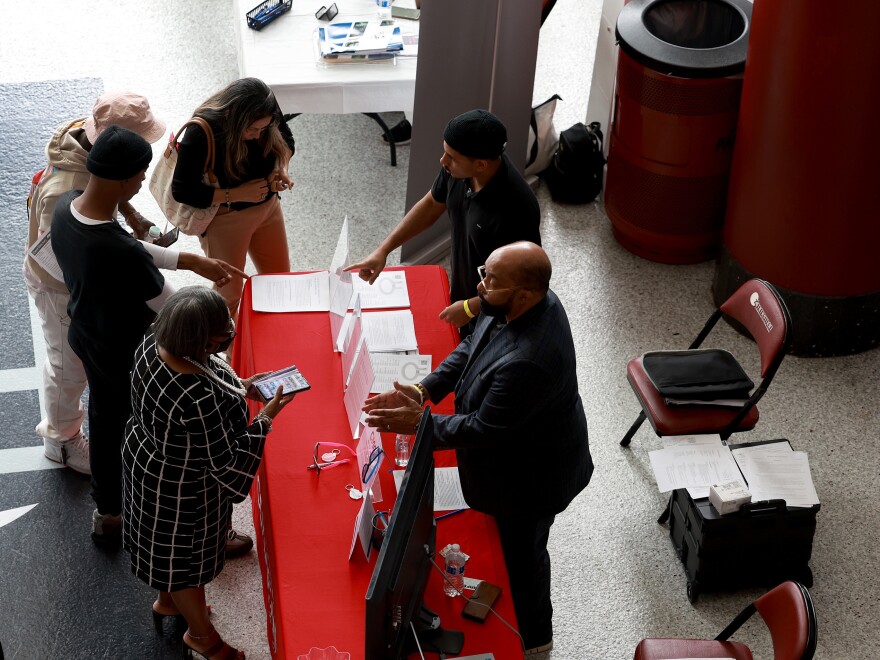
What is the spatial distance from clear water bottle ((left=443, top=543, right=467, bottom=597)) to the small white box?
3.88ft

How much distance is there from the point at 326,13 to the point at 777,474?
3.66 meters

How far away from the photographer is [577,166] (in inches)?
236

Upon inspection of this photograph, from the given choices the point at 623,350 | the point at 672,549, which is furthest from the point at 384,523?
the point at 623,350

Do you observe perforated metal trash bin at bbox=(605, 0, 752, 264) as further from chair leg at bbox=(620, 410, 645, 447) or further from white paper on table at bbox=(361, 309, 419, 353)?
Result: white paper on table at bbox=(361, 309, 419, 353)

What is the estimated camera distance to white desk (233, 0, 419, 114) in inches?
215

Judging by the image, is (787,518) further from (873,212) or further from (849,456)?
(873,212)

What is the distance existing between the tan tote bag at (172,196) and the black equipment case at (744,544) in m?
2.33

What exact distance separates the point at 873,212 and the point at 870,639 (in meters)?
1.95

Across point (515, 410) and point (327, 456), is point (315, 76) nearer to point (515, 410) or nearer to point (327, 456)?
point (327, 456)

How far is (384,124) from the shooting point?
6.33 meters

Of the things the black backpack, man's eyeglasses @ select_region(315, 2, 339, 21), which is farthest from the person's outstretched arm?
man's eyeglasses @ select_region(315, 2, 339, 21)

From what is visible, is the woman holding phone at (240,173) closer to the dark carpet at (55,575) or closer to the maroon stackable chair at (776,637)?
the dark carpet at (55,575)

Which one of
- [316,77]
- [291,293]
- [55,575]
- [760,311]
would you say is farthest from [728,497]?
[316,77]

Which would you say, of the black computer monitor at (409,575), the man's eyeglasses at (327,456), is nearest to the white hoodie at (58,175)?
the man's eyeglasses at (327,456)
